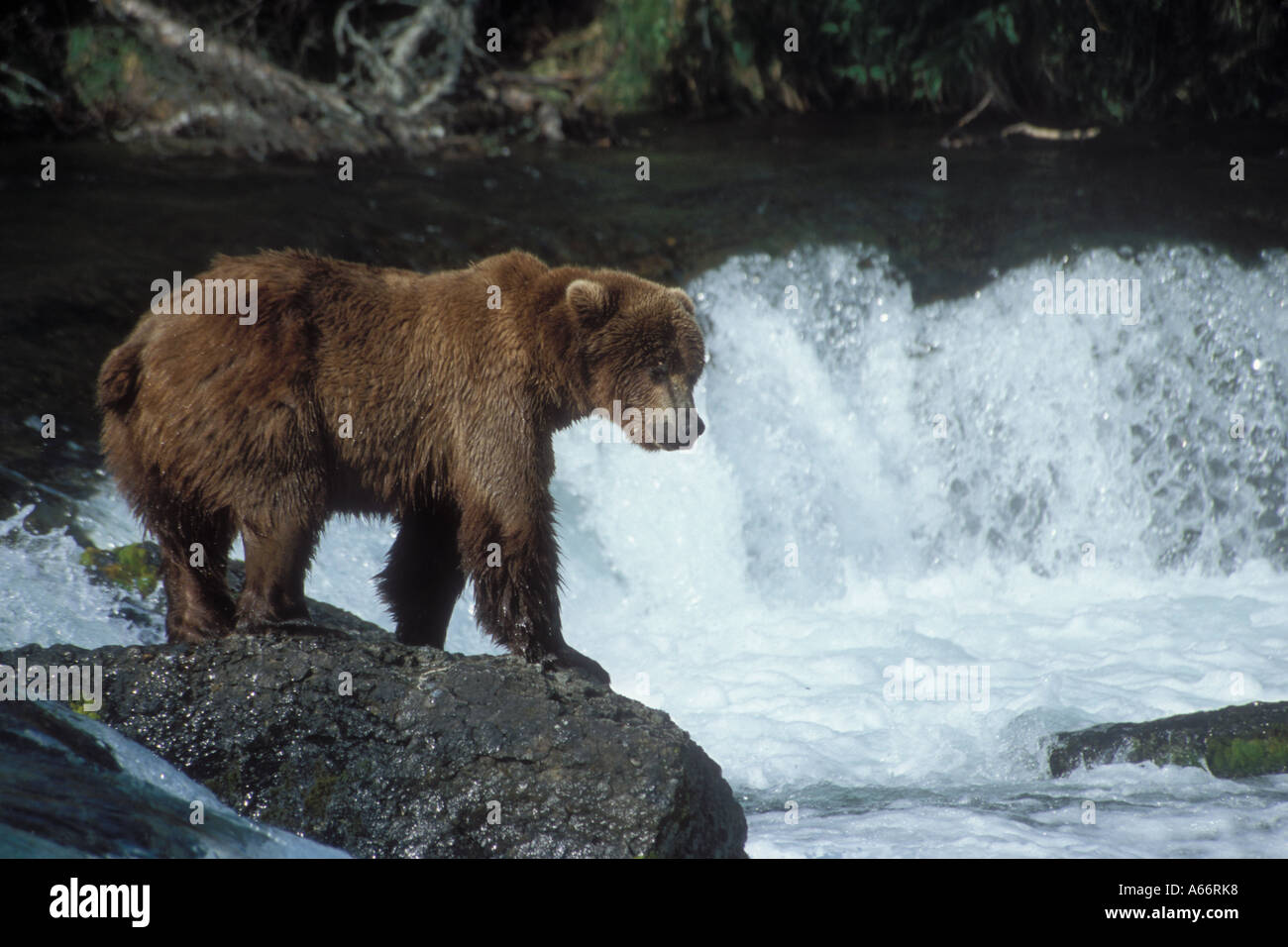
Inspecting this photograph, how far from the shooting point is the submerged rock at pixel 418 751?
15.2 ft

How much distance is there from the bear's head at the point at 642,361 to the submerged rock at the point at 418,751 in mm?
1368

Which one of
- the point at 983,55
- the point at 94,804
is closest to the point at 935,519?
the point at 983,55

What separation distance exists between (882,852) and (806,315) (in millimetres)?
6248

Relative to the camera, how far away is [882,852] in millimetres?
5945

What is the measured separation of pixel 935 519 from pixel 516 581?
605 centimetres

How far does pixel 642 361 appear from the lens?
19.4ft

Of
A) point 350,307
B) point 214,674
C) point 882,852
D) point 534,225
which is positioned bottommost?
point 882,852

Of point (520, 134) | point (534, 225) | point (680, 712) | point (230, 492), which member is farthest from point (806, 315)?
point (230, 492)

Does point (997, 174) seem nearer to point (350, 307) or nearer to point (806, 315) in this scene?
point (806, 315)

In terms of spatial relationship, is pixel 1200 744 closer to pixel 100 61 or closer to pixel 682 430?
pixel 682 430

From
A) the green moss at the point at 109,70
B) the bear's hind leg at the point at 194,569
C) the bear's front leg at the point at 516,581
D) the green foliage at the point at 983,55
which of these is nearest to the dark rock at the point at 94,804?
the bear's hind leg at the point at 194,569

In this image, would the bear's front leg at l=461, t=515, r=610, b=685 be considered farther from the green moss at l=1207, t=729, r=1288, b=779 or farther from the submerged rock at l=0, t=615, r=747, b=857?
the green moss at l=1207, t=729, r=1288, b=779

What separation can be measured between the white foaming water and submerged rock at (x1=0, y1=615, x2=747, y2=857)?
9.48 ft

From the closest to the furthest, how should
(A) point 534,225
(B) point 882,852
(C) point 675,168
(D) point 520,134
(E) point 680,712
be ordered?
(B) point 882,852 → (E) point 680,712 → (A) point 534,225 → (C) point 675,168 → (D) point 520,134
